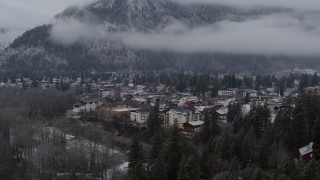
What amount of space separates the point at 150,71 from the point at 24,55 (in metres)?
46.3

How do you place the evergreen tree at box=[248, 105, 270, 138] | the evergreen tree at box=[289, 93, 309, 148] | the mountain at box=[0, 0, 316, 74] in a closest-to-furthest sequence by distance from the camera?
1. the evergreen tree at box=[289, 93, 309, 148]
2. the evergreen tree at box=[248, 105, 270, 138]
3. the mountain at box=[0, 0, 316, 74]

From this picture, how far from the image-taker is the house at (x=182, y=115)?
61.2 m

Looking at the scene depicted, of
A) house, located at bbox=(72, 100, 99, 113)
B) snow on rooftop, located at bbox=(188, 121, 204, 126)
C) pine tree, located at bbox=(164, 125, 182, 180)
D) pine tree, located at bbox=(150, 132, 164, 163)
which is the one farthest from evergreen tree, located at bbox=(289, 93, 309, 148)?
house, located at bbox=(72, 100, 99, 113)

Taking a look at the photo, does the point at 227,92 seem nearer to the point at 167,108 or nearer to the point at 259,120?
the point at 167,108

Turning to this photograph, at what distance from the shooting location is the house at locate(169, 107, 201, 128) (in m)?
61.2

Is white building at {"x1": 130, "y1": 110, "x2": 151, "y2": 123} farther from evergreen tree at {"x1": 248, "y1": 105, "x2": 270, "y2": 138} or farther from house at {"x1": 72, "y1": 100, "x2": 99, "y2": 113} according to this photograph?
evergreen tree at {"x1": 248, "y1": 105, "x2": 270, "y2": 138}

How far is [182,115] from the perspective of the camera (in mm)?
61125

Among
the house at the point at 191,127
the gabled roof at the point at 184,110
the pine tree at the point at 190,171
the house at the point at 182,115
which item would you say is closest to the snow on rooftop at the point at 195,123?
the house at the point at 191,127

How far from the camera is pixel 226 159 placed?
125ft

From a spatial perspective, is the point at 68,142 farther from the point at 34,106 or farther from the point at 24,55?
the point at 24,55

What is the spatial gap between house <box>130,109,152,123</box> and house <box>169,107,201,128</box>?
3.54 m

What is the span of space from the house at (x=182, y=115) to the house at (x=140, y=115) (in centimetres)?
354

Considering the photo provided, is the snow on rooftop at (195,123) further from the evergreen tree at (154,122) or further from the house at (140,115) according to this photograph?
the house at (140,115)

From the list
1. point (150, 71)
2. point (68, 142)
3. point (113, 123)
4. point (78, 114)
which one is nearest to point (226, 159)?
point (68, 142)
